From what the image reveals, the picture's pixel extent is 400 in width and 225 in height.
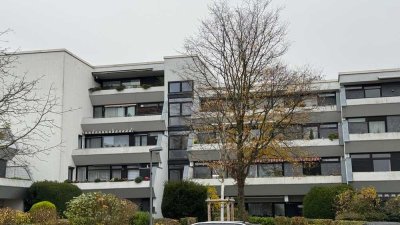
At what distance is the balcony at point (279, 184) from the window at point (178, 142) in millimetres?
4996

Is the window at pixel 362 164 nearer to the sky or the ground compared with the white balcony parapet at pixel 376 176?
nearer to the sky

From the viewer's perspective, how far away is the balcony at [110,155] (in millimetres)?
50375

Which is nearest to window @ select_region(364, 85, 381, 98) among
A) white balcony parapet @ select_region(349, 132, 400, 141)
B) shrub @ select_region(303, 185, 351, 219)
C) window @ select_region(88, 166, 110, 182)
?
white balcony parapet @ select_region(349, 132, 400, 141)

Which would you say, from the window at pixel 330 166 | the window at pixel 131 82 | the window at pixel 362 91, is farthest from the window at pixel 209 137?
the window at pixel 131 82

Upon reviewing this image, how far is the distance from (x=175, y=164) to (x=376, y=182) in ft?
59.2

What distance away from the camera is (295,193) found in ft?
150

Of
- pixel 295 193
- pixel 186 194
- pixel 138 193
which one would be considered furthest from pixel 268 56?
pixel 138 193

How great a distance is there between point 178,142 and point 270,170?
30.5 feet

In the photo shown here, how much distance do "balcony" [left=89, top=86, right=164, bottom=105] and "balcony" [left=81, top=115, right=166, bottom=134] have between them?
2421 mm

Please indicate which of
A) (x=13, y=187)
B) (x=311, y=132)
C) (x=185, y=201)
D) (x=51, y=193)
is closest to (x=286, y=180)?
(x=311, y=132)

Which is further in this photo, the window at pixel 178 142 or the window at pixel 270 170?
the window at pixel 178 142

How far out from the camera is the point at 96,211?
24.6 m

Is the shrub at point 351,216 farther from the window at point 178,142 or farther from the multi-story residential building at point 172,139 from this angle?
the window at point 178,142

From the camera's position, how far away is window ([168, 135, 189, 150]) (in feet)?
166
